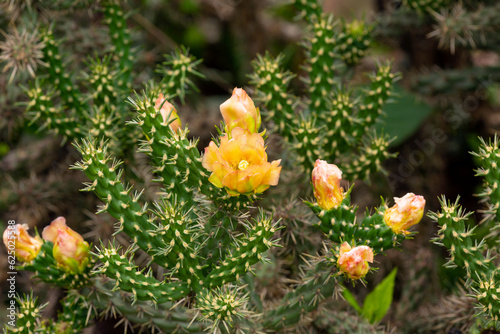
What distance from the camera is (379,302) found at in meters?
1.72

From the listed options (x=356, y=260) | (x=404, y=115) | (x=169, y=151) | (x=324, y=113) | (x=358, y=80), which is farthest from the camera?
(x=358, y=80)

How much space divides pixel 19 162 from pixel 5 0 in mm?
680

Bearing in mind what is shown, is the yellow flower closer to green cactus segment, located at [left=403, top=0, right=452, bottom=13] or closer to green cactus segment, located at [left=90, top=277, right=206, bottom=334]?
green cactus segment, located at [left=90, top=277, right=206, bottom=334]

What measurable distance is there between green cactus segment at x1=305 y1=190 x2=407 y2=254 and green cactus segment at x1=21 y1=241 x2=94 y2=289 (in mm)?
672

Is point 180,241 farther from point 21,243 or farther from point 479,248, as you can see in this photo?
point 479,248

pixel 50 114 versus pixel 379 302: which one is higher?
pixel 50 114

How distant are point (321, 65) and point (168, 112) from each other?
0.65 metres

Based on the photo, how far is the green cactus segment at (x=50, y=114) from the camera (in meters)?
1.72

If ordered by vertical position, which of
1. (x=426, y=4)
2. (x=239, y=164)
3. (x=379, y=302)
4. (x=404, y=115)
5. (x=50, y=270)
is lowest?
(x=379, y=302)

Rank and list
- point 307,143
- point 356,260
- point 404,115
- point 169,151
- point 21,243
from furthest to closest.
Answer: point 404,115, point 307,143, point 21,243, point 169,151, point 356,260

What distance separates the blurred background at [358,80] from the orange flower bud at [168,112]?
503 millimetres

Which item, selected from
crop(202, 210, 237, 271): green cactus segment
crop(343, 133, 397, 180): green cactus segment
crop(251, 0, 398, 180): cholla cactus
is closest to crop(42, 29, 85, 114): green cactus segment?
crop(251, 0, 398, 180): cholla cactus

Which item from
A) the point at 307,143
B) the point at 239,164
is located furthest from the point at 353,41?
the point at 239,164

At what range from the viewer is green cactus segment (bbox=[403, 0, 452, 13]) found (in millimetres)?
2014
